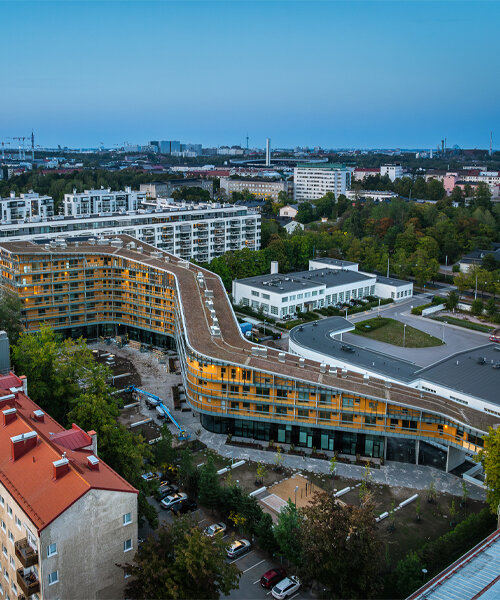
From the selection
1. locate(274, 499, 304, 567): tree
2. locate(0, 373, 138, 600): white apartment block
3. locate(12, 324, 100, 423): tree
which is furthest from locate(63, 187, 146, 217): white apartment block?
locate(274, 499, 304, 567): tree

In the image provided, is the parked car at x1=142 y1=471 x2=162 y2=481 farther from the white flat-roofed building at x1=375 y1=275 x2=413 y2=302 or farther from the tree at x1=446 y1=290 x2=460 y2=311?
the white flat-roofed building at x1=375 y1=275 x2=413 y2=302

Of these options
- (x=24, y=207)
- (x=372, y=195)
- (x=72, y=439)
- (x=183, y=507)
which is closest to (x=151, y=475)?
(x=183, y=507)

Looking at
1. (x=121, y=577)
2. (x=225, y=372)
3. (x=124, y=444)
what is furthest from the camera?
(x=225, y=372)

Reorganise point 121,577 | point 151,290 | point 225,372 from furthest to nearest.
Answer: point 151,290 → point 225,372 → point 121,577

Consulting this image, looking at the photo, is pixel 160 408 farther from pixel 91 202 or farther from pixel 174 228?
pixel 91 202

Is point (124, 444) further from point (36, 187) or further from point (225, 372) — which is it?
point (36, 187)

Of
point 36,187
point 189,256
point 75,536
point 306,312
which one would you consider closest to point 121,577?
point 75,536

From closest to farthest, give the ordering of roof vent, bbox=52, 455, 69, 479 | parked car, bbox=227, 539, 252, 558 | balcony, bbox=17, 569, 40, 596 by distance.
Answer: balcony, bbox=17, 569, 40, 596 < roof vent, bbox=52, 455, 69, 479 < parked car, bbox=227, 539, 252, 558
